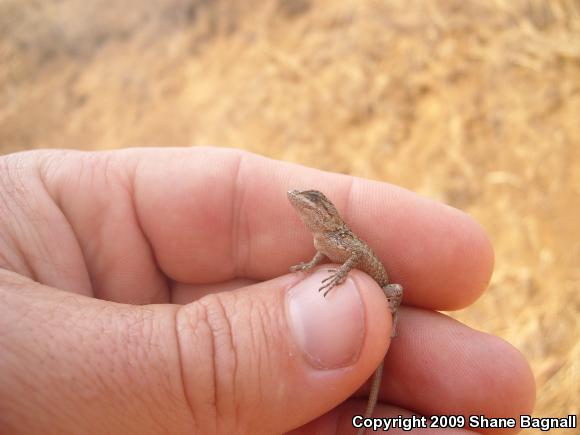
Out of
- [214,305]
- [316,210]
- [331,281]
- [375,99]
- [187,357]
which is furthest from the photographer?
[375,99]

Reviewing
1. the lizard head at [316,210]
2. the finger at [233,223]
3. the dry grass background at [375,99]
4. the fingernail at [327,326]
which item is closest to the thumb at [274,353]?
the fingernail at [327,326]

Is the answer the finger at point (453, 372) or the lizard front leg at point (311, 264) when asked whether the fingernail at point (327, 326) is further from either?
the finger at point (453, 372)

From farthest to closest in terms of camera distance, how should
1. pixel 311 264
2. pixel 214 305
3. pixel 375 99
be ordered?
pixel 375 99, pixel 311 264, pixel 214 305

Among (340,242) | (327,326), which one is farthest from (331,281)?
(340,242)

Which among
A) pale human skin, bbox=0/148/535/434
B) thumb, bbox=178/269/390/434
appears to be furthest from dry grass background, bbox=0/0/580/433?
thumb, bbox=178/269/390/434

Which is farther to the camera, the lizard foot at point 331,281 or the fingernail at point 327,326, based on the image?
the lizard foot at point 331,281

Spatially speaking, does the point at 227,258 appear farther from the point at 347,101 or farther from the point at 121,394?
the point at 347,101

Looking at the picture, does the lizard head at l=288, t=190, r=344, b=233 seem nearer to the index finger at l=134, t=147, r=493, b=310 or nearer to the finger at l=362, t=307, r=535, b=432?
the index finger at l=134, t=147, r=493, b=310

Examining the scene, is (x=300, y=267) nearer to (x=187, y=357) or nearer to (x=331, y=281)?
(x=331, y=281)
